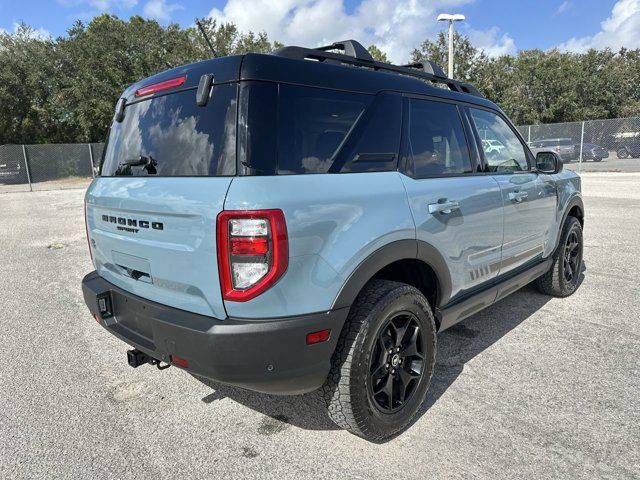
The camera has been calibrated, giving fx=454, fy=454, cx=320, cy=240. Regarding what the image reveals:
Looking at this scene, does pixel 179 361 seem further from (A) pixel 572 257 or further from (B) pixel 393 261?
(A) pixel 572 257

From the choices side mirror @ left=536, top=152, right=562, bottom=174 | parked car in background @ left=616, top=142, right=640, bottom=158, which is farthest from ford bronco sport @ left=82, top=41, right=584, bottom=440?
parked car in background @ left=616, top=142, right=640, bottom=158

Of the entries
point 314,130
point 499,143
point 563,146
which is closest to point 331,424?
point 314,130

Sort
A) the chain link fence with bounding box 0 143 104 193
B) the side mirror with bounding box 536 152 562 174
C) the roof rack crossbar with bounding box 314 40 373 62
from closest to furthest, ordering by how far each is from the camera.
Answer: the roof rack crossbar with bounding box 314 40 373 62
the side mirror with bounding box 536 152 562 174
the chain link fence with bounding box 0 143 104 193

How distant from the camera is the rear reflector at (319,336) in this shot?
2.09 metres

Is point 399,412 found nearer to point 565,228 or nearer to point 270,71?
point 270,71

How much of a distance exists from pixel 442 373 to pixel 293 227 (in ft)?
6.18

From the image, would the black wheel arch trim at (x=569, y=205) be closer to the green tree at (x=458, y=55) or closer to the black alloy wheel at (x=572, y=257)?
the black alloy wheel at (x=572, y=257)

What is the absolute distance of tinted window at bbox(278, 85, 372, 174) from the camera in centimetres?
212

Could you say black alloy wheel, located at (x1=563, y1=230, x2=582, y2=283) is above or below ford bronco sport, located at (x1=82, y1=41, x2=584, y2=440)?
below

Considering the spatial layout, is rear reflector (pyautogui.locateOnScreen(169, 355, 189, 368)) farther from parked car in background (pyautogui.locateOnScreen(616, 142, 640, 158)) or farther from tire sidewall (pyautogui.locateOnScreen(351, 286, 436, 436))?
parked car in background (pyautogui.locateOnScreen(616, 142, 640, 158))

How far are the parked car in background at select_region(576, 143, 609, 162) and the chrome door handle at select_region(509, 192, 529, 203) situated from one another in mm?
22911

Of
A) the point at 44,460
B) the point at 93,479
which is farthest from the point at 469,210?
the point at 44,460

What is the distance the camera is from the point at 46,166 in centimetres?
2272

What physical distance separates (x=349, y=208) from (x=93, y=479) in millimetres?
1841
